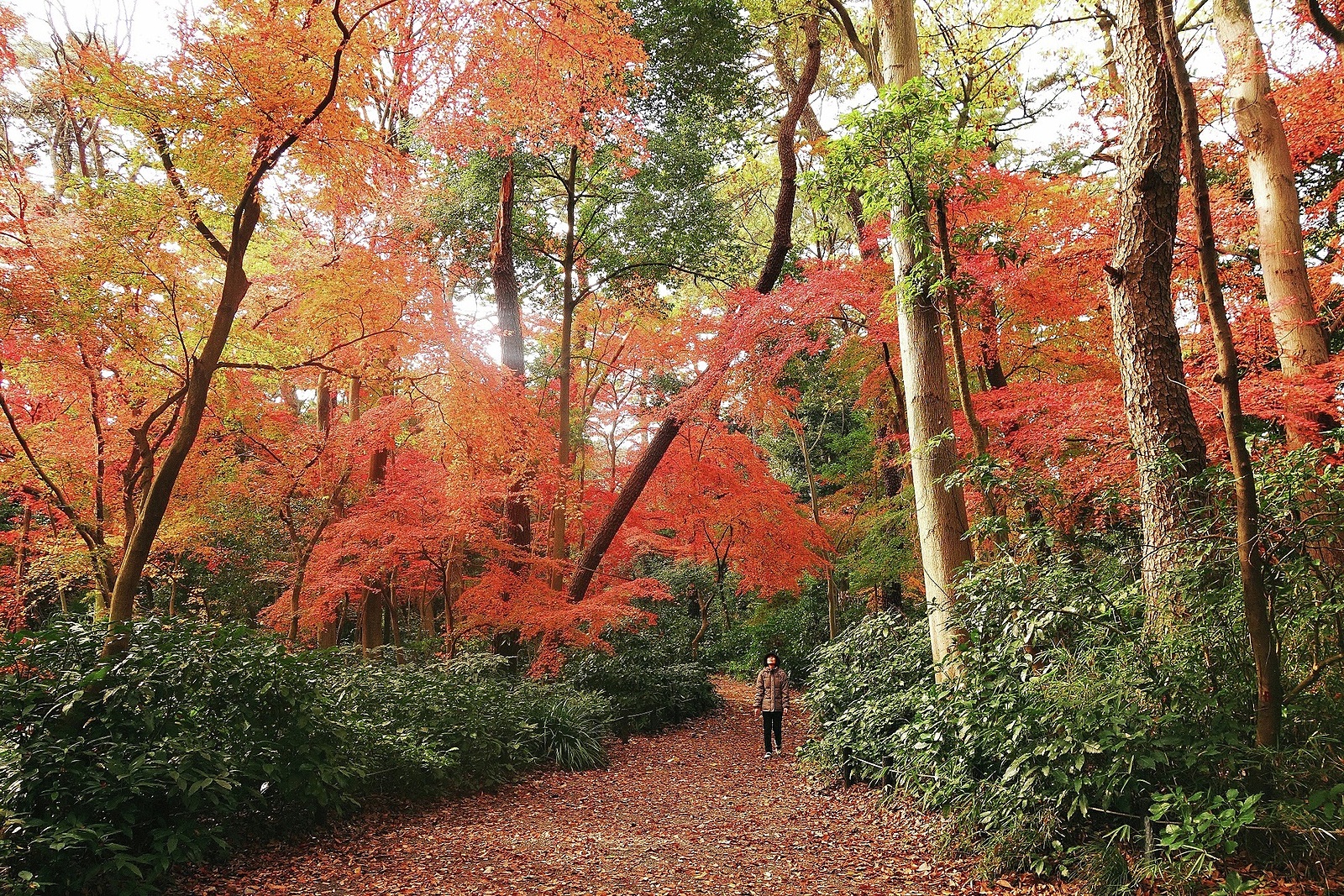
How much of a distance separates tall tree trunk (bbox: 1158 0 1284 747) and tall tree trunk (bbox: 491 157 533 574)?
353 inches

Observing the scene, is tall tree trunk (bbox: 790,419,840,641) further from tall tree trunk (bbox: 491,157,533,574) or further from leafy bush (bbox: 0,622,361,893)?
leafy bush (bbox: 0,622,361,893)

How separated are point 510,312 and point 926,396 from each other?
785 cm

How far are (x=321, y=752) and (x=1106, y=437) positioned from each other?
6.55 meters

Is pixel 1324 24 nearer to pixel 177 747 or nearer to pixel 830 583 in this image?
pixel 177 747

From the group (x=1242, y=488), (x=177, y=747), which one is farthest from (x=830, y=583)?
(x=177, y=747)

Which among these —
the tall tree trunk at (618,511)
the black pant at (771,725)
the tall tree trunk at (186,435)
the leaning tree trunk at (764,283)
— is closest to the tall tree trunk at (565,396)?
the tall tree trunk at (618,511)

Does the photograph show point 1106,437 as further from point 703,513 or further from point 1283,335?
point 703,513

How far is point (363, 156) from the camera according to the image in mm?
5902

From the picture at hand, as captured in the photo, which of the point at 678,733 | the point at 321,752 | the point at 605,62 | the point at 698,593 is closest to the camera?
the point at 321,752

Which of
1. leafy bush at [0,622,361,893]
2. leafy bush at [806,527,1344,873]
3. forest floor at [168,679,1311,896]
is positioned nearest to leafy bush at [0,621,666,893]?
leafy bush at [0,622,361,893]

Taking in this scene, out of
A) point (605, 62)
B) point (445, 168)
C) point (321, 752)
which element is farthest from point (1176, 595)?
point (445, 168)

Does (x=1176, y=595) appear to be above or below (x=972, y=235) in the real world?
below

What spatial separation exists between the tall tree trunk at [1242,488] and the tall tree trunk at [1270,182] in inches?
139

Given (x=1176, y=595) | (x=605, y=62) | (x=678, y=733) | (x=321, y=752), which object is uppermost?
(x=605, y=62)
